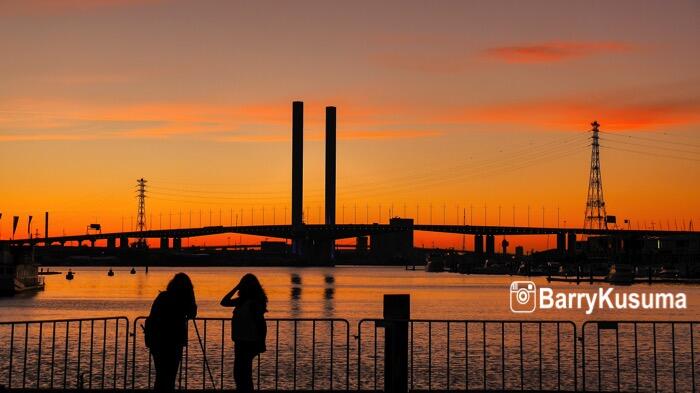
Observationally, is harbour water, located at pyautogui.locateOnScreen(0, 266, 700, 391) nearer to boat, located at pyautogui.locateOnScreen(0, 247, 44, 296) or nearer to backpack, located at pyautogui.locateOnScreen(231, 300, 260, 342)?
backpack, located at pyautogui.locateOnScreen(231, 300, 260, 342)

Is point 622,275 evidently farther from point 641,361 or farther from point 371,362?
point 371,362

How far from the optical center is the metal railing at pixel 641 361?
101 feet

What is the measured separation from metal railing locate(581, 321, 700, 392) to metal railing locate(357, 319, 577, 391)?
3.07 ft

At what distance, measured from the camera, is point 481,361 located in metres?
38.7

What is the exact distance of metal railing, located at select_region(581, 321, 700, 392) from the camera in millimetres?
30748

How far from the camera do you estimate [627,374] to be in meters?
35.2

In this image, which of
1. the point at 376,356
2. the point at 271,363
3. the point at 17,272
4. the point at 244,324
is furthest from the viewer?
the point at 17,272

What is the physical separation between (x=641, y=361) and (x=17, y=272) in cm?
8067

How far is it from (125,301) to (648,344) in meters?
57.6

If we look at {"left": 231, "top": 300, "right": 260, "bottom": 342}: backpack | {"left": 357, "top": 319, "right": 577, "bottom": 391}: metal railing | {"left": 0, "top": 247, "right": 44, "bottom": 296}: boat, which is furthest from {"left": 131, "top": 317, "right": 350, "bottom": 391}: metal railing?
{"left": 0, "top": 247, "right": 44, "bottom": 296}: boat

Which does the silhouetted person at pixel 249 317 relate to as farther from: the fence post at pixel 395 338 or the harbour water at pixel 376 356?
the fence post at pixel 395 338

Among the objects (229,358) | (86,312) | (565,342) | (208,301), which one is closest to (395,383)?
(229,358)

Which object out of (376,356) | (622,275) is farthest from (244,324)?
(622,275)

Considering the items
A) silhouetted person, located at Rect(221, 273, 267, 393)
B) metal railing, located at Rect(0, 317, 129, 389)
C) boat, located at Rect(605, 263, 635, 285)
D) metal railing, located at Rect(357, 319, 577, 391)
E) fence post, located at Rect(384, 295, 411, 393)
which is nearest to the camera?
silhouetted person, located at Rect(221, 273, 267, 393)
